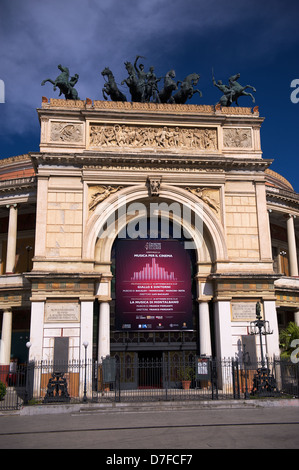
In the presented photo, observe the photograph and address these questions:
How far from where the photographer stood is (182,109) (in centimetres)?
3002

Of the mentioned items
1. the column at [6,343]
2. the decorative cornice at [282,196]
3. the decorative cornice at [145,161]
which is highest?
the decorative cornice at [145,161]

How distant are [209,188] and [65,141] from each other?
31.4 ft

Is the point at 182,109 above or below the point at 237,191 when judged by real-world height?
above

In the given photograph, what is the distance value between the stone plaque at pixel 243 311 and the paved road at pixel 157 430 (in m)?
7.12

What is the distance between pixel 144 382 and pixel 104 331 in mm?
4097

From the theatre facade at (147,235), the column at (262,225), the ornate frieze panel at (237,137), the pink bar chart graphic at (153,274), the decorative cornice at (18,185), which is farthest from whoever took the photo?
the decorative cornice at (18,185)

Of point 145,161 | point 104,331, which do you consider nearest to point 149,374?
point 104,331

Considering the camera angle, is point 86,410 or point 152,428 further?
point 86,410

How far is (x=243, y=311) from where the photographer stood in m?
27.1

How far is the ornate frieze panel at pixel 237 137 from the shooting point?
3000 centimetres

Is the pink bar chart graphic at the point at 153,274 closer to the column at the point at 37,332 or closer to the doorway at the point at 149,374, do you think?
the doorway at the point at 149,374

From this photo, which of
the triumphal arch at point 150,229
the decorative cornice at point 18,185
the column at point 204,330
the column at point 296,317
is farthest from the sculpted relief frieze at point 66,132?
the column at point 296,317
